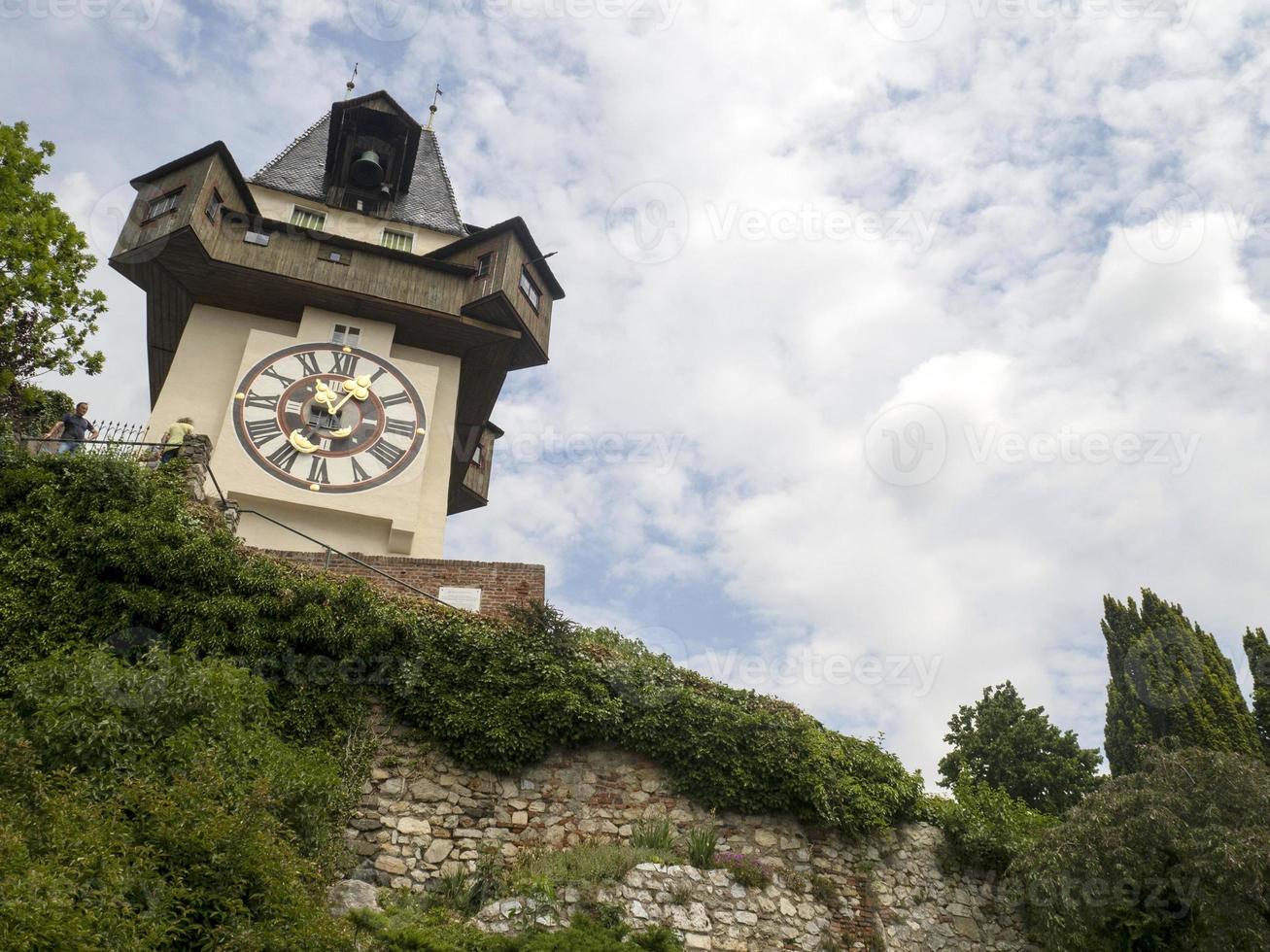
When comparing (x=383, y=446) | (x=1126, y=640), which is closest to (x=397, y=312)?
(x=383, y=446)

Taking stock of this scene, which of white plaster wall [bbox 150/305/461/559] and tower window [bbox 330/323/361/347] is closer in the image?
white plaster wall [bbox 150/305/461/559]

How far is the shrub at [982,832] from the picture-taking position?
13.2 metres

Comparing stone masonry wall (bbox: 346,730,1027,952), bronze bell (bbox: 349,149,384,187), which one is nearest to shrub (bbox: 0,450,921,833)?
stone masonry wall (bbox: 346,730,1027,952)

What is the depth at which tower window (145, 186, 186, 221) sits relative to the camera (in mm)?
20975

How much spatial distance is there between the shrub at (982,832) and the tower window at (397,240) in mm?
17674

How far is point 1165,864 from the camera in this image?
456 inches

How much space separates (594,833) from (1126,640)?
14579mm

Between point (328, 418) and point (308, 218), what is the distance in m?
7.04

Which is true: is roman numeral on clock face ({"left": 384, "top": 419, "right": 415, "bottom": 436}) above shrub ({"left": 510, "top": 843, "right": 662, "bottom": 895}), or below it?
above

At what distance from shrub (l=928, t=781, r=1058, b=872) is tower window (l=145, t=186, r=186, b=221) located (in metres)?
17.9

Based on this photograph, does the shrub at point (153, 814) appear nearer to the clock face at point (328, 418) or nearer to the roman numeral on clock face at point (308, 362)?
the clock face at point (328, 418)

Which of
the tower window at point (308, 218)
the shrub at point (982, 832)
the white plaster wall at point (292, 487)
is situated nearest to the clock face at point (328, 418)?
the white plaster wall at point (292, 487)

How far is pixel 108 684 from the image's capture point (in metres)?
9.39

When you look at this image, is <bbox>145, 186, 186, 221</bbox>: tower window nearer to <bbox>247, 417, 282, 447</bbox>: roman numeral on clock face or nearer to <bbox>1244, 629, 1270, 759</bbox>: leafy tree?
<bbox>247, 417, 282, 447</bbox>: roman numeral on clock face
